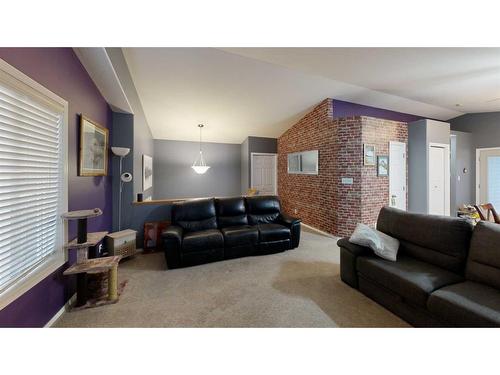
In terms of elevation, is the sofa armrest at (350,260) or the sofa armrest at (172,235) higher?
the sofa armrest at (172,235)

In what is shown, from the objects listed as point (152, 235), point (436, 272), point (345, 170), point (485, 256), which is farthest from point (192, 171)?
point (485, 256)

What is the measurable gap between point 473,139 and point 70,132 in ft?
30.3

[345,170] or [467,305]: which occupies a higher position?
[345,170]

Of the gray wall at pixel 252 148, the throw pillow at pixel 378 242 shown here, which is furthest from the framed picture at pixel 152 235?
the gray wall at pixel 252 148

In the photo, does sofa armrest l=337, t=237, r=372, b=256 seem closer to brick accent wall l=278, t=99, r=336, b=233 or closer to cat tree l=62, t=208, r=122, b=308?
brick accent wall l=278, t=99, r=336, b=233

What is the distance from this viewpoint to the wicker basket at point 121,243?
306cm

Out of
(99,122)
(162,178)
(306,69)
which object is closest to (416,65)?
(306,69)

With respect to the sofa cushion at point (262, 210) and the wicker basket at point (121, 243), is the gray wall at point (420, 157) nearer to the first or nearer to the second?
the sofa cushion at point (262, 210)

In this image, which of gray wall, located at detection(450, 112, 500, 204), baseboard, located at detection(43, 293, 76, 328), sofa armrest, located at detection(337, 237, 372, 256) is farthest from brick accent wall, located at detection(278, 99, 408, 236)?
baseboard, located at detection(43, 293, 76, 328)

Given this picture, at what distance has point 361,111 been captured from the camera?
16.2 ft

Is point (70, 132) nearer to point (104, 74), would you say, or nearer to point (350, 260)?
point (104, 74)

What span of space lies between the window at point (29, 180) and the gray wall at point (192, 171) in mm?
4854

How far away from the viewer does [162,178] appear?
22.2ft
